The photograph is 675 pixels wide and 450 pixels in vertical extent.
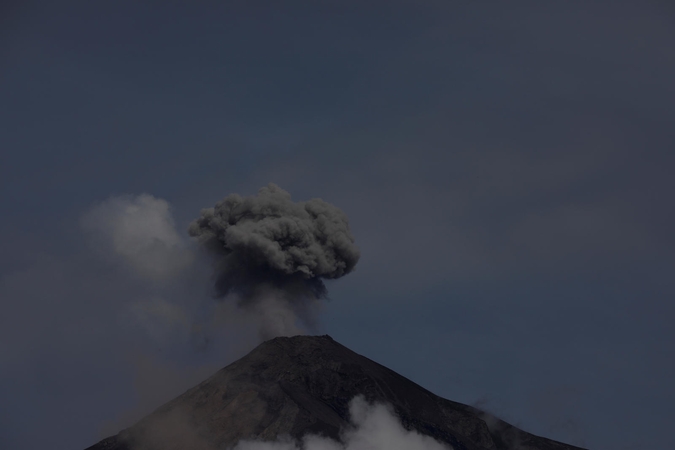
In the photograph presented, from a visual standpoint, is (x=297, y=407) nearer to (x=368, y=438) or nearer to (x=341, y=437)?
(x=341, y=437)

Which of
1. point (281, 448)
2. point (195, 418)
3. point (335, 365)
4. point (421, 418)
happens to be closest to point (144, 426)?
point (195, 418)

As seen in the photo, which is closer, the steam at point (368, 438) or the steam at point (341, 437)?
the steam at point (368, 438)

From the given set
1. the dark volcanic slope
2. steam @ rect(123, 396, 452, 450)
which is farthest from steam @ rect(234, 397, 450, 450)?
the dark volcanic slope

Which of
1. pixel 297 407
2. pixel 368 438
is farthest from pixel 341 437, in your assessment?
pixel 297 407

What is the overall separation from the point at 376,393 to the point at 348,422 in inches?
253

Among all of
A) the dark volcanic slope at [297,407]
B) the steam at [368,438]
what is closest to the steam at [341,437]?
the steam at [368,438]

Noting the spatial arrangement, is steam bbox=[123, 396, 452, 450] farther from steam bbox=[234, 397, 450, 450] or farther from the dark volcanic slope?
the dark volcanic slope

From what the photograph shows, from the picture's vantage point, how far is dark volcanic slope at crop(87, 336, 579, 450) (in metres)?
109

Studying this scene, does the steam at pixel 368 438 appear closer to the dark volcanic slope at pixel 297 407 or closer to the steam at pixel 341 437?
the steam at pixel 341 437

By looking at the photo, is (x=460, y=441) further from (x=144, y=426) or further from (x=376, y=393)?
(x=144, y=426)

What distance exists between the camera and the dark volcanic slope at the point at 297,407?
358 ft

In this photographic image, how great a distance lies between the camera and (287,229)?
442ft

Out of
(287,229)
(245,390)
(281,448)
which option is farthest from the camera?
(287,229)

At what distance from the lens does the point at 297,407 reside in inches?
4402
